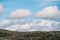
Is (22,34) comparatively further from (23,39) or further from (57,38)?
(57,38)

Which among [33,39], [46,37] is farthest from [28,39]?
[46,37]

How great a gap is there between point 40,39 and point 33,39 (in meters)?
2.46

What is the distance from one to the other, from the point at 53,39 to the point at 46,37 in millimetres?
2909

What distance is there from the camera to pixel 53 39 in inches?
2494

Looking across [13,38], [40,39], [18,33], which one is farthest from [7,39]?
[40,39]

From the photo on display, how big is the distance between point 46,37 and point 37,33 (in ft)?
21.4

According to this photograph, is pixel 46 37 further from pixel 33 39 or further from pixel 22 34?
pixel 22 34

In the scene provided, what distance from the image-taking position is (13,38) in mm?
64500

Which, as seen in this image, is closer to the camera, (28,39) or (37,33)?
(28,39)

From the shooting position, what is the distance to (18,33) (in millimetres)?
71188

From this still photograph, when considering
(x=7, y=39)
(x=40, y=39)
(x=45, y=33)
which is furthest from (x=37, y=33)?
(x=7, y=39)

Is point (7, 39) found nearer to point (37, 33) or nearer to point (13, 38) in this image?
point (13, 38)

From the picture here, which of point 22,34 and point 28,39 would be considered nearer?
point 28,39

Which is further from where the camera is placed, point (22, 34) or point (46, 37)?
point (22, 34)
